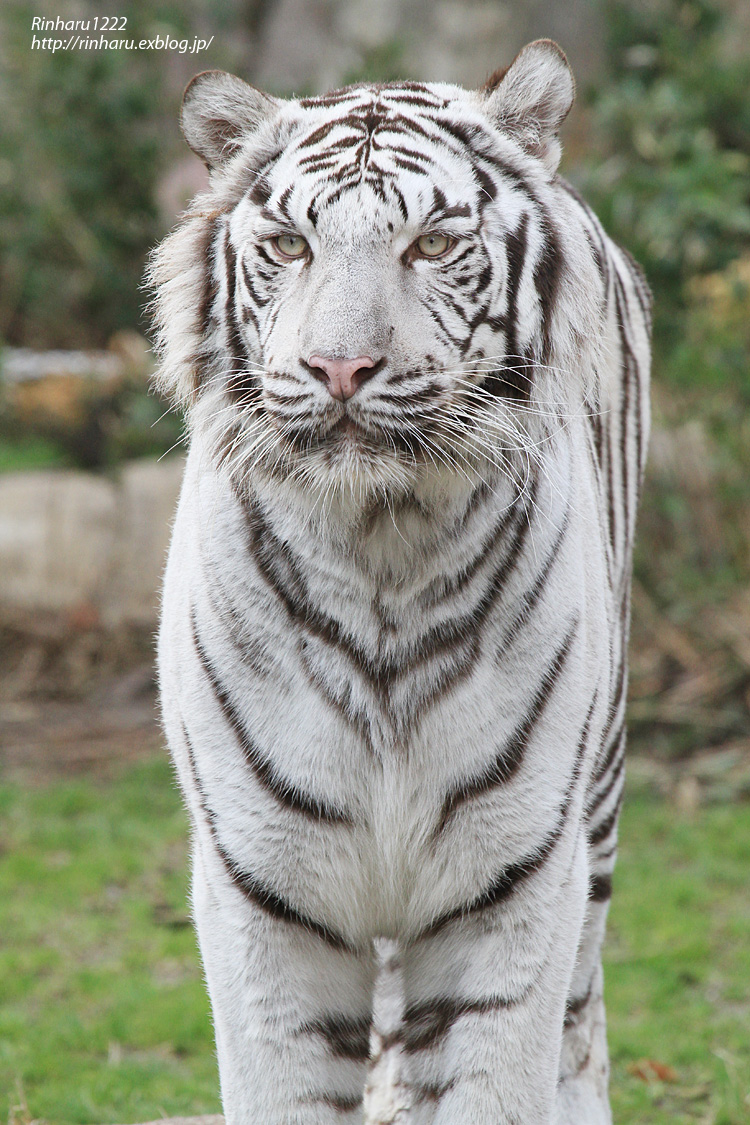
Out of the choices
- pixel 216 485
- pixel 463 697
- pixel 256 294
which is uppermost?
pixel 256 294

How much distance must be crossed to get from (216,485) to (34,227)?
778 centimetres

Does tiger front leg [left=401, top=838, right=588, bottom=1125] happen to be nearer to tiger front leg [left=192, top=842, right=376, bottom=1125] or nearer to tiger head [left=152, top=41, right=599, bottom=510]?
tiger front leg [left=192, top=842, right=376, bottom=1125]

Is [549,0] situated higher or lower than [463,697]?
higher

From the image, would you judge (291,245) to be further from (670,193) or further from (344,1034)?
(670,193)

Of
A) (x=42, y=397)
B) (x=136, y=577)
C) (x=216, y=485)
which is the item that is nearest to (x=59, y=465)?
(x=42, y=397)

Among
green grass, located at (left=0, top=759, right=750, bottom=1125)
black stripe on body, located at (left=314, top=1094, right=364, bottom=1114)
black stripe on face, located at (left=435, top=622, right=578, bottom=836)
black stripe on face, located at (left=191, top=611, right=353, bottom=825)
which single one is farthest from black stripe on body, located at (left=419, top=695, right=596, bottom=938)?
green grass, located at (left=0, top=759, right=750, bottom=1125)

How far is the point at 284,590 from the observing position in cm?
224

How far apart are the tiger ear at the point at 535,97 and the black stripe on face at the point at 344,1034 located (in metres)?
1.57

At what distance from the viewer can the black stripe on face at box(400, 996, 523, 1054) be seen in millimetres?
2203

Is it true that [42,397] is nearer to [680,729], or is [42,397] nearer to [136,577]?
[136,577]

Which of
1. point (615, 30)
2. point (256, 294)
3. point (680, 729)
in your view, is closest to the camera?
point (256, 294)

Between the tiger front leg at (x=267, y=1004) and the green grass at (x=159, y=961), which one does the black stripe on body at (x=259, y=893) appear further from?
the green grass at (x=159, y=961)

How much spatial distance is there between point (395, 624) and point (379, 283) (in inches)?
22.9

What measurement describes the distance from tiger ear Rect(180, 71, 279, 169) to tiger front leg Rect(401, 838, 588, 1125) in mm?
1399
